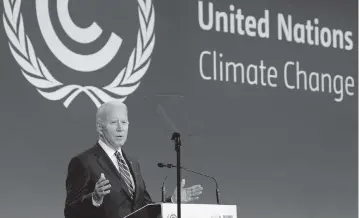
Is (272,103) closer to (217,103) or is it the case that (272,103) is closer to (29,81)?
(217,103)

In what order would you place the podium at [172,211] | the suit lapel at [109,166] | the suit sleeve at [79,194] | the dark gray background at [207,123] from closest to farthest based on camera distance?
the podium at [172,211], the suit sleeve at [79,194], the suit lapel at [109,166], the dark gray background at [207,123]

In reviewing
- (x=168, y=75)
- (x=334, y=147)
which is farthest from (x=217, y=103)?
(x=334, y=147)

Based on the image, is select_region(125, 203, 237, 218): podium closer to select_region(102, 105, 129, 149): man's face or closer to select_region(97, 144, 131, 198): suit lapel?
select_region(97, 144, 131, 198): suit lapel

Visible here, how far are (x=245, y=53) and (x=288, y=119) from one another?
689 mm

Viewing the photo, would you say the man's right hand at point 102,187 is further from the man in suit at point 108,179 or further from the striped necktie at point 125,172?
the striped necktie at point 125,172

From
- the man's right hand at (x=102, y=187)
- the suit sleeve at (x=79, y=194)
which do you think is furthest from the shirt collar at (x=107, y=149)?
the man's right hand at (x=102, y=187)

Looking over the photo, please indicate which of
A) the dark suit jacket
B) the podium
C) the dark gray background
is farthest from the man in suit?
the dark gray background

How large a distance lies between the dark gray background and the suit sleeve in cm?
123

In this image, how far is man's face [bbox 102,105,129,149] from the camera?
186 inches

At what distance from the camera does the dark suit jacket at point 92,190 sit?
14.2 feet

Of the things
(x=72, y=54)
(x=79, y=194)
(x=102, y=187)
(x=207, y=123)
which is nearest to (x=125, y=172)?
(x=79, y=194)

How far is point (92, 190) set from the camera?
4.43m

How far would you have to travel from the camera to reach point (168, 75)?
20.8ft

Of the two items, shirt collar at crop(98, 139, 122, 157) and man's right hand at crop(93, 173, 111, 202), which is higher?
shirt collar at crop(98, 139, 122, 157)
